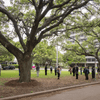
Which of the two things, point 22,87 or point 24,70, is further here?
point 24,70

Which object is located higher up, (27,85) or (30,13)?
(30,13)

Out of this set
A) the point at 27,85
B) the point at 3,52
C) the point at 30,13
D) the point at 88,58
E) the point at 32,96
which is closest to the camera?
the point at 32,96

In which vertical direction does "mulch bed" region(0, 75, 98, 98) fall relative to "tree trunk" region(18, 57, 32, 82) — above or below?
below

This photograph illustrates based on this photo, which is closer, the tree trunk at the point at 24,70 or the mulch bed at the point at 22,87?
the mulch bed at the point at 22,87

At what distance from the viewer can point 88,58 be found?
71.7 metres

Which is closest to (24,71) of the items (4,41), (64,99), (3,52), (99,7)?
(4,41)

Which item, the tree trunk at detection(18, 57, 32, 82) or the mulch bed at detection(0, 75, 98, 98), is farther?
the tree trunk at detection(18, 57, 32, 82)

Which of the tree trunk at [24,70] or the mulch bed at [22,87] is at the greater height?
the tree trunk at [24,70]

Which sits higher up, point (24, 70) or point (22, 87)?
point (24, 70)

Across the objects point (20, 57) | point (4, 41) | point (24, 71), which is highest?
point (4, 41)

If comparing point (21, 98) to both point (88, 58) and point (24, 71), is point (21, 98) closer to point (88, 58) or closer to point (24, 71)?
point (24, 71)

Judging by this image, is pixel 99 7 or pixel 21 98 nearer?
pixel 21 98

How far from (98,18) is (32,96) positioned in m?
11.6

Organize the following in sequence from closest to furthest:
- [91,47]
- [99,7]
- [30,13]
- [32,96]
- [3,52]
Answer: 1. [32,96]
2. [99,7]
3. [30,13]
4. [3,52]
5. [91,47]
